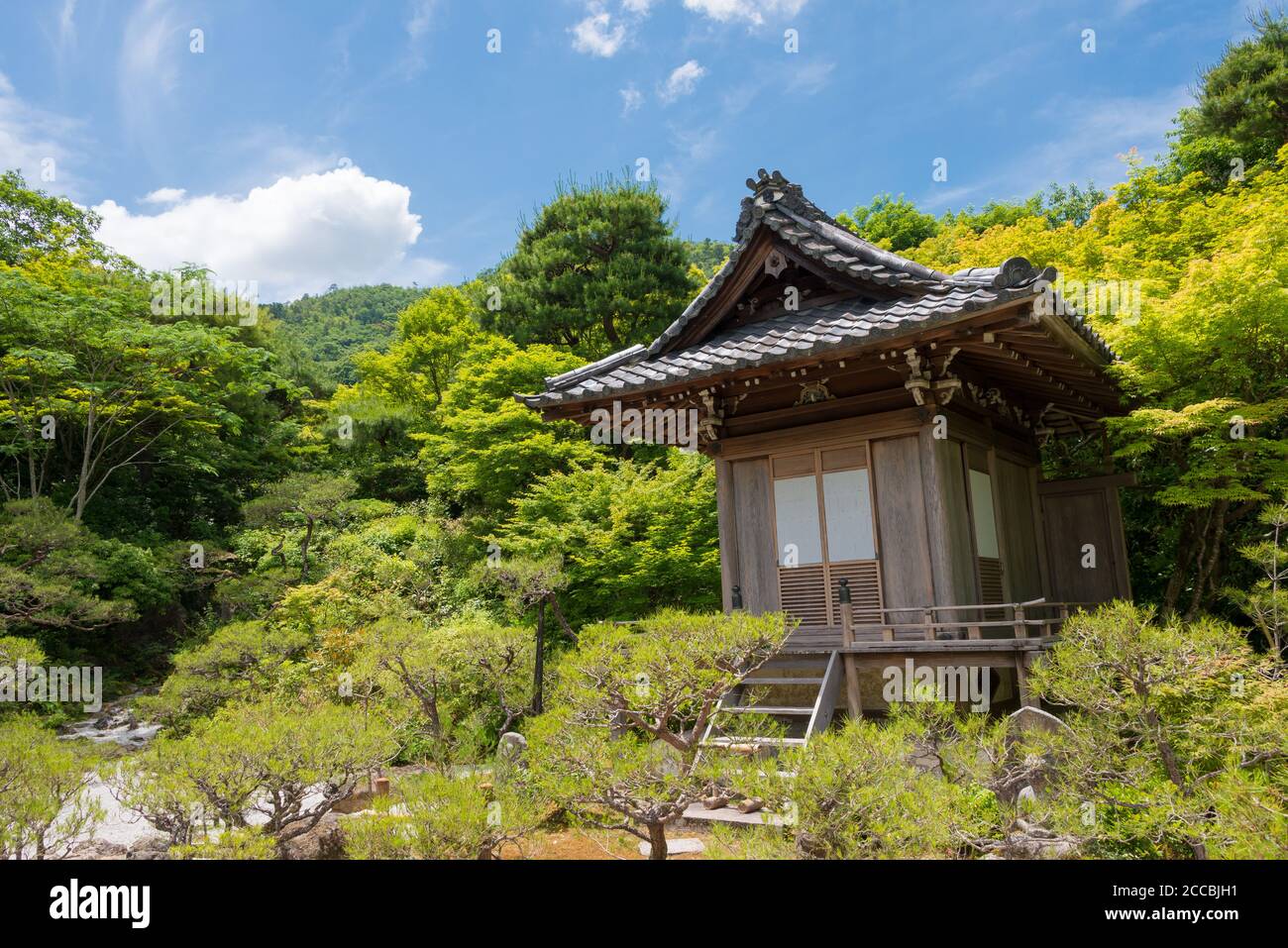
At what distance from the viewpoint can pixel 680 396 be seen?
365 inches

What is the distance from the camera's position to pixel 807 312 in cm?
952

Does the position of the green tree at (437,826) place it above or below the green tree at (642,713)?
below

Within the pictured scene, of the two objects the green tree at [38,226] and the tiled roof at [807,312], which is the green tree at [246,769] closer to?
the tiled roof at [807,312]

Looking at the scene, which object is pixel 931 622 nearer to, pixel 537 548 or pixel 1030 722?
pixel 1030 722

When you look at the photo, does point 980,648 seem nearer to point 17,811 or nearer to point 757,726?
point 757,726

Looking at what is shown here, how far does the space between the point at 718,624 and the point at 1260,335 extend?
8.38 m

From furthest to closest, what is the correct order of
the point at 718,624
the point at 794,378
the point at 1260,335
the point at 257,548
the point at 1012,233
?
the point at 257,548 < the point at 1012,233 < the point at 1260,335 < the point at 794,378 < the point at 718,624

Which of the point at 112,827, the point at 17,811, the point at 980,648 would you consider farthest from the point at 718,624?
the point at 112,827

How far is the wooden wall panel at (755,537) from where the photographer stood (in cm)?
930

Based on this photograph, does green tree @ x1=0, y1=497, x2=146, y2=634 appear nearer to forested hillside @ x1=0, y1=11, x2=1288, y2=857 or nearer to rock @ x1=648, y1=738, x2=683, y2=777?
forested hillside @ x1=0, y1=11, x2=1288, y2=857

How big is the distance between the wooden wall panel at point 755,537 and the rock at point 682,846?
319 centimetres

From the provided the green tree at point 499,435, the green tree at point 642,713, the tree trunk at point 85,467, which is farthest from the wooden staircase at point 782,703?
the tree trunk at point 85,467

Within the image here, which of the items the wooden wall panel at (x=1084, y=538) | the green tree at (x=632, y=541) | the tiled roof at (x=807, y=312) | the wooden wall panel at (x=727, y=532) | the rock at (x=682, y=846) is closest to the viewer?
the rock at (x=682, y=846)

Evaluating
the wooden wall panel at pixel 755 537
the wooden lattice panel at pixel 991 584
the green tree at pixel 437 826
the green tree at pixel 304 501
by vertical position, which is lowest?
the green tree at pixel 437 826
